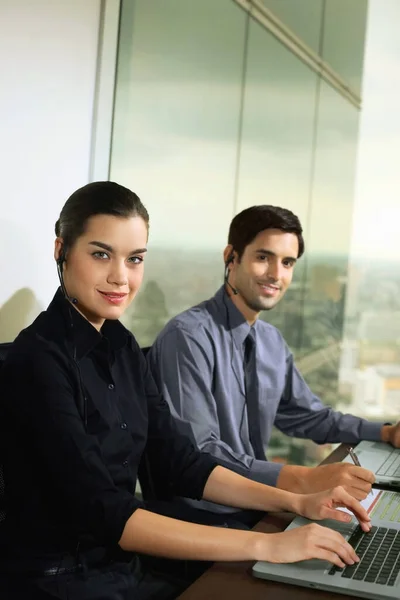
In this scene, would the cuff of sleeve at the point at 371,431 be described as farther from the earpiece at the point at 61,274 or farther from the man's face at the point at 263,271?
the earpiece at the point at 61,274

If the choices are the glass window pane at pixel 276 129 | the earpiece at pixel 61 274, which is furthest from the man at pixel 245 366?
the glass window pane at pixel 276 129

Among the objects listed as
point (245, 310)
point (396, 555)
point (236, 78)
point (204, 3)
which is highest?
point (204, 3)

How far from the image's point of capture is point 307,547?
4.70ft

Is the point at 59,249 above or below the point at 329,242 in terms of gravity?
below

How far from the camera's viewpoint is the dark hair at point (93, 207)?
5.50 ft

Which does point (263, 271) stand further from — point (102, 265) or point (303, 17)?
point (303, 17)

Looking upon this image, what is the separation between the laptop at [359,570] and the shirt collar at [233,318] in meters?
0.85

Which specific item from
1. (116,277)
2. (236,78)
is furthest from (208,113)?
(116,277)

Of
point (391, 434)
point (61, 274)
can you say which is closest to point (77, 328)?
point (61, 274)

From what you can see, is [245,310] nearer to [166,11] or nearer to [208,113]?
[208,113]

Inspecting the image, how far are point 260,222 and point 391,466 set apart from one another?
0.81 m

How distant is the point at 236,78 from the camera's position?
3.21m

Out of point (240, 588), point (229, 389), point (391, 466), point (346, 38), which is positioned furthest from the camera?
point (346, 38)

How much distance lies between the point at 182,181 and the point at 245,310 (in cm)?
71
